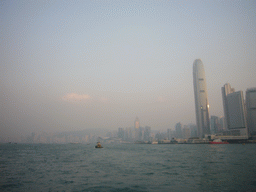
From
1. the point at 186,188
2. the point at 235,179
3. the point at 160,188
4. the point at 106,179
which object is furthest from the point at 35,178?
the point at 235,179

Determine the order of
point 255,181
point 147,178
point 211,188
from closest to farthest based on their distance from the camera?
point 211,188
point 255,181
point 147,178

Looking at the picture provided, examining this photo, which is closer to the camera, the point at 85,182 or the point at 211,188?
the point at 211,188

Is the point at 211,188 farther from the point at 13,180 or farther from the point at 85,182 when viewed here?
the point at 13,180

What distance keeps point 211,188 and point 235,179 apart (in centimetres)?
696

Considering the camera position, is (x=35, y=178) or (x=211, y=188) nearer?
(x=211, y=188)

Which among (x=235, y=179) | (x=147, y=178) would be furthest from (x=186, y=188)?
(x=235, y=179)

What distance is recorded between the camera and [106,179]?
→ 94.2ft

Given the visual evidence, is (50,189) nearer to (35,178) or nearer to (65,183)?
(65,183)

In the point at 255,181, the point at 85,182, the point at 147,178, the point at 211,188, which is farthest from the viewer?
the point at 147,178

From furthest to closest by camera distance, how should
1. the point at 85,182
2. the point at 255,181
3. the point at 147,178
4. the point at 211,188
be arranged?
the point at 147,178 → the point at 85,182 → the point at 255,181 → the point at 211,188

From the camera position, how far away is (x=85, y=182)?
27.1 metres

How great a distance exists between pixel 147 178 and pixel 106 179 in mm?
6599

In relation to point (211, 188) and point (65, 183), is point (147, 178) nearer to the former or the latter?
point (211, 188)

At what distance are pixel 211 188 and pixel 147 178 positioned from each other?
32.1 ft
